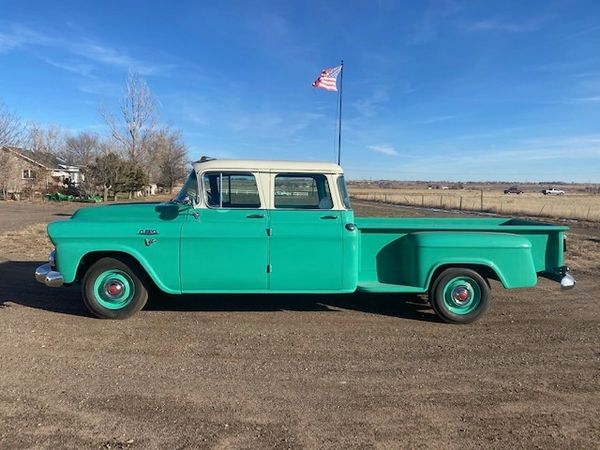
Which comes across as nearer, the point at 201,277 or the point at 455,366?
the point at 455,366

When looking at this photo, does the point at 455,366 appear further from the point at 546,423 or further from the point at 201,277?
the point at 201,277

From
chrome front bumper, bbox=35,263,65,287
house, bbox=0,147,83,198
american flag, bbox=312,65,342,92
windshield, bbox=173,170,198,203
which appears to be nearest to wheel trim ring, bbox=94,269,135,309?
chrome front bumper, bbox=35,263,65,287

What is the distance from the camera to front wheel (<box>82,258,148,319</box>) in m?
5.32

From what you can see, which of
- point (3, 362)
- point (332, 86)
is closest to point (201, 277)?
point (3, 362)

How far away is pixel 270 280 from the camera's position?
5.31m

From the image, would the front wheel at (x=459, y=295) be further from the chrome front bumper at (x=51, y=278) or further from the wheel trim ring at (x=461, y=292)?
the chrome front bumper at (x=51, y=278)

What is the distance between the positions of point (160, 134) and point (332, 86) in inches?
1679

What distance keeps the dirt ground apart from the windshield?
1454 mm

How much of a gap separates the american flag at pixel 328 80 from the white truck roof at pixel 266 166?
13721 millimetres

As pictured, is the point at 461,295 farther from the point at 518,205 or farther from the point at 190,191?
the point at 518,205

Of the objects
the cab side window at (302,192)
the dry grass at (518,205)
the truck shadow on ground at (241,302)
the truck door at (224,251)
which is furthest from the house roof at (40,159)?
the cab side window at (302,192)

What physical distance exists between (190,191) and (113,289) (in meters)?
1.46

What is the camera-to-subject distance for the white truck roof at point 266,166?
18.0 ft

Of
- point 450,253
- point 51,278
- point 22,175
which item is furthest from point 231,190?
point 22,175
